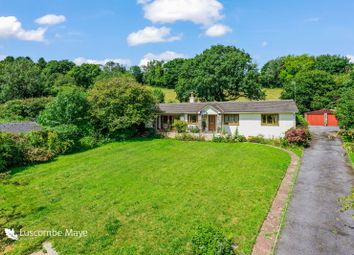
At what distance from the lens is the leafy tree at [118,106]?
27.5 metres

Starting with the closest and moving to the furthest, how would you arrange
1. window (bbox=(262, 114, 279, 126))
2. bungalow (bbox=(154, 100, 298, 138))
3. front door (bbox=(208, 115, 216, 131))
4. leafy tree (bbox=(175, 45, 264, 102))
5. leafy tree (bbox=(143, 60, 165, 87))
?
bungalow (bbox=(154, 100, 298, 138)) → window (bbox=(262, 114, 279, 126)) → front door (bbox=(208, 115, 216, 131)) → leafy tree (bbox=(175, 45, 264, 102)) → leafy tree (bbox=(143, 60, 165, 87))

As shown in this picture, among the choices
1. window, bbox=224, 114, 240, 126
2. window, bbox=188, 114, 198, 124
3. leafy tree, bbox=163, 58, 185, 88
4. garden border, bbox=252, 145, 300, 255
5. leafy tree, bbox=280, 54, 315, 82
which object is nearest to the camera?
garden border, bbox=252, 145, 300, 255

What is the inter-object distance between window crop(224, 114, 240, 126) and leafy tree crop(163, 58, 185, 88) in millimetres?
51859

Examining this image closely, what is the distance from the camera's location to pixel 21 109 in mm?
36625

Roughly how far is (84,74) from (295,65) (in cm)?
6627

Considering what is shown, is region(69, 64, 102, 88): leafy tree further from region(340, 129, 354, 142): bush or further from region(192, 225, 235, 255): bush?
region(192, 225, 235, 255): bush

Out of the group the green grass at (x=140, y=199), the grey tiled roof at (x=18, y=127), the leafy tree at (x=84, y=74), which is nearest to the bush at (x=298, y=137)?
the green grass at (x=140, y=199)

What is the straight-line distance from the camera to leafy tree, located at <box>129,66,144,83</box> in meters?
95.0

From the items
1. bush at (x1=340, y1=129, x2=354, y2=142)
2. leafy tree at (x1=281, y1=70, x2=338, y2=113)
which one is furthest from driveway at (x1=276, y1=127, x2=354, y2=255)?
leafy tree at (x1=281, y1=70, x2=338, y2=113)

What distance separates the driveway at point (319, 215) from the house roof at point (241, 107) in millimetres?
9203

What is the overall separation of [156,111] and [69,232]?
24.8m

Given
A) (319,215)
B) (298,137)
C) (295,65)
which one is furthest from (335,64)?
(319,215)

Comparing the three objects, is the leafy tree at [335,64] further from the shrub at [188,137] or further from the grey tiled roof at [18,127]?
the grey tiled roof at [18,127]

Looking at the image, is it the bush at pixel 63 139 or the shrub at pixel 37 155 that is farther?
the bush at pixel 63 139
